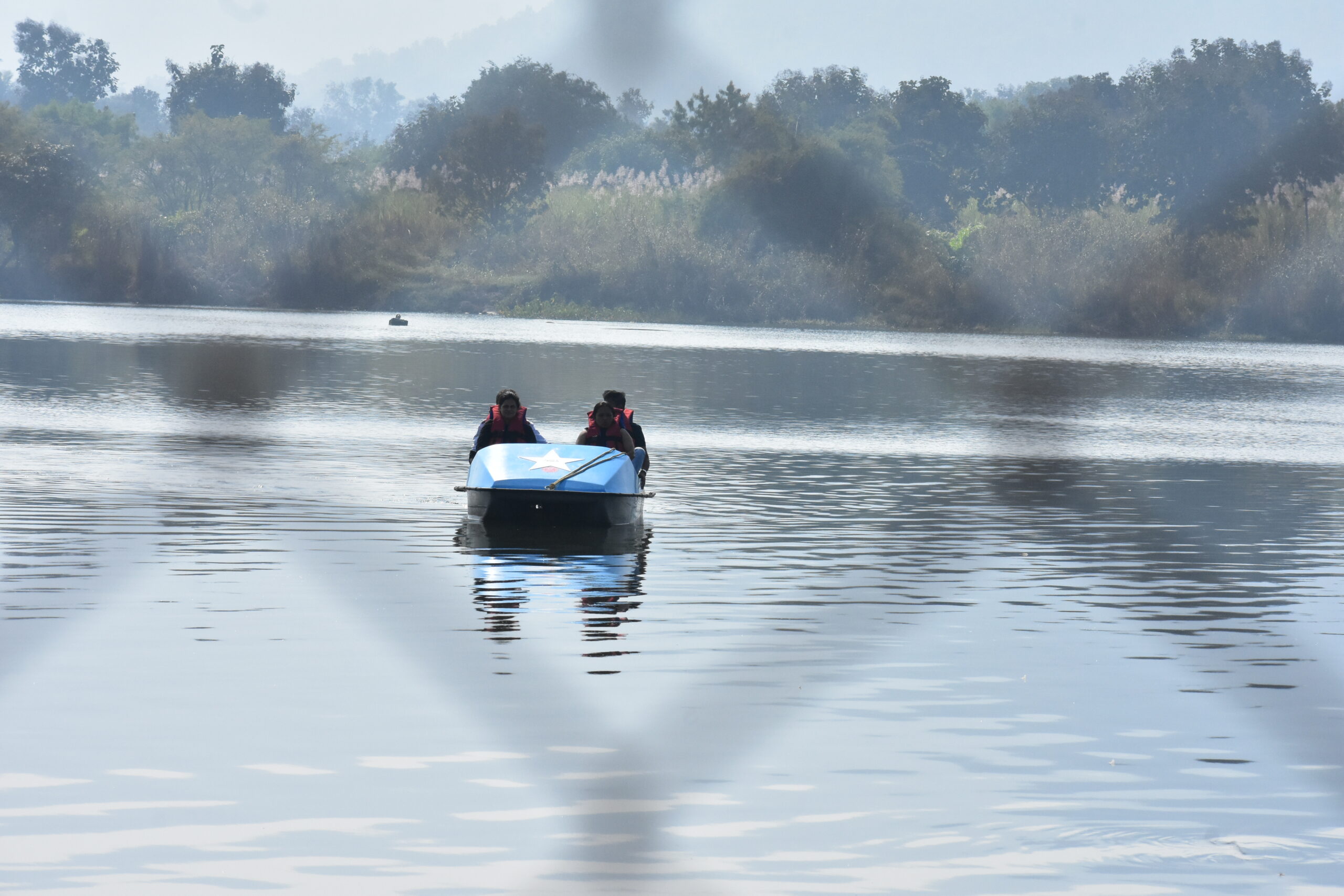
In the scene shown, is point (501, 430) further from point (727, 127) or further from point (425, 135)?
point (425, 135)

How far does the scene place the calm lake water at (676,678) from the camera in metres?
8.82

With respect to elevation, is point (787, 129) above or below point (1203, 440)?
above

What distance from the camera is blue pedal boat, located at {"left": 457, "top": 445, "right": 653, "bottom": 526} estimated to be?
64.2 ft

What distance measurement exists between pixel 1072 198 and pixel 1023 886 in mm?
94208

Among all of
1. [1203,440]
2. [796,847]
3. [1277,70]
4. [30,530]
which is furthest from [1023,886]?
[1277,70]

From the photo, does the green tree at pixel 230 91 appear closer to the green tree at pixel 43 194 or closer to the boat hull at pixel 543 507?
the green tree at pixel 43 194

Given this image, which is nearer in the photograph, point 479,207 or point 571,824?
point 571,824

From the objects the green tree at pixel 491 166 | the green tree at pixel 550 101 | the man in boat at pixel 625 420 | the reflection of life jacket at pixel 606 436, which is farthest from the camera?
the green tree at pixel 550 101

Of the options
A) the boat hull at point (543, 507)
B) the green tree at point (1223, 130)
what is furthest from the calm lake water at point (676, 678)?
the green tree at point (1223, 130)

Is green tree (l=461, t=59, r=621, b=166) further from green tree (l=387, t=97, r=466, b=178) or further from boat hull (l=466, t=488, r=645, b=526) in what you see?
boat hull (l=466, t=488, r=645, b=526)

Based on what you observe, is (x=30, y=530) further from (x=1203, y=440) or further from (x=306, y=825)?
→ (x=1203, y=440)

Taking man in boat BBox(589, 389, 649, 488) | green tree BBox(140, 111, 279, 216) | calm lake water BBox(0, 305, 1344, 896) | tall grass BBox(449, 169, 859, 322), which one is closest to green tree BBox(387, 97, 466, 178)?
green tree BBox(140, 111, 279, 216)

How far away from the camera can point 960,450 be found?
33562 millimetres

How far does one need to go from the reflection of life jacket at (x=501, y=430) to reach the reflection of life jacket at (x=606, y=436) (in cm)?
69
